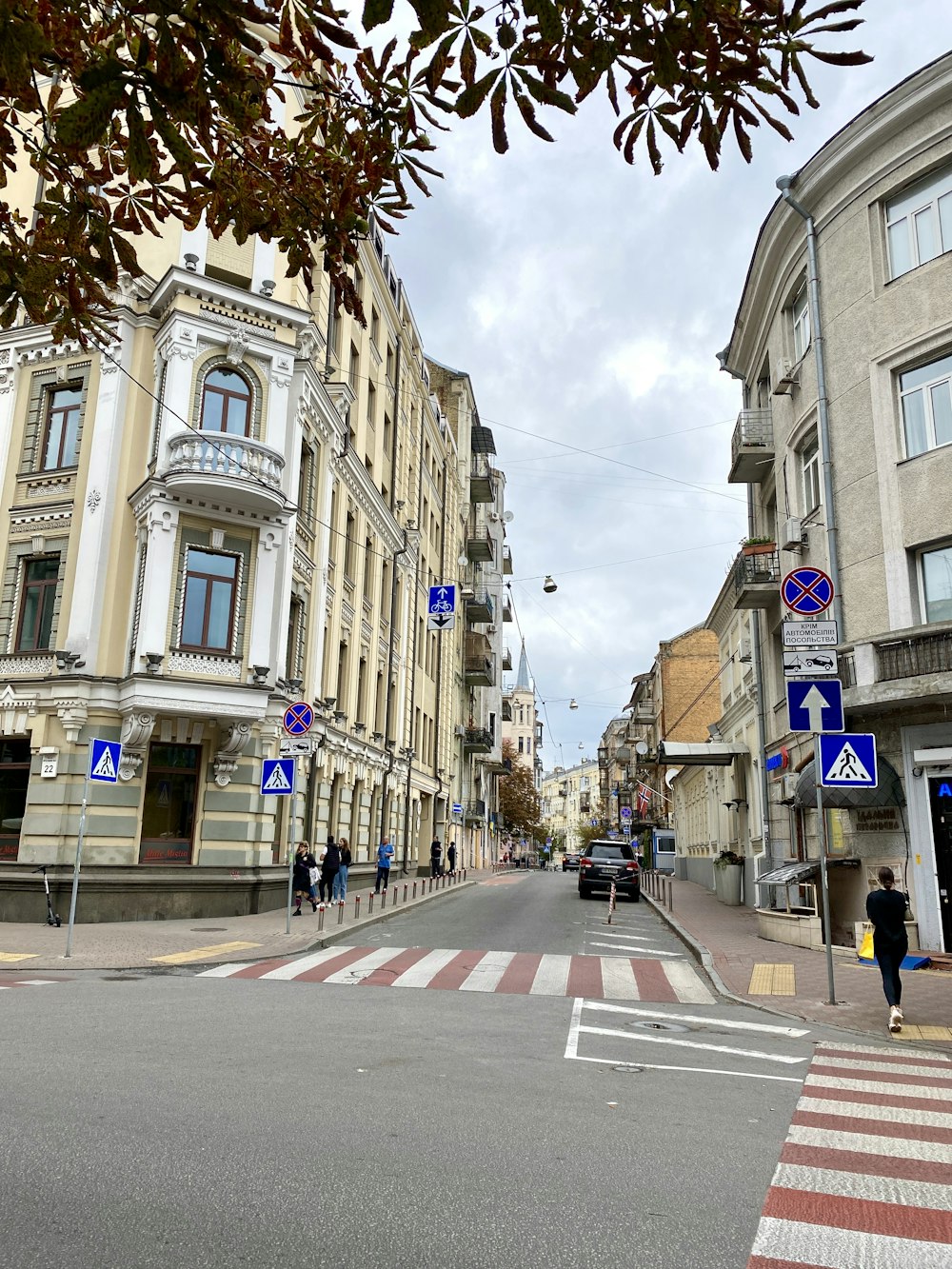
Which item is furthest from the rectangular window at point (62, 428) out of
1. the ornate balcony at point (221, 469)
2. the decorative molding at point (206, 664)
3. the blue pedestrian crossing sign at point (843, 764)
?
the blue pedestrian crossing sign at point (843, 764)

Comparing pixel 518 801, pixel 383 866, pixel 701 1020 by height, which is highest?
pixel 518 801

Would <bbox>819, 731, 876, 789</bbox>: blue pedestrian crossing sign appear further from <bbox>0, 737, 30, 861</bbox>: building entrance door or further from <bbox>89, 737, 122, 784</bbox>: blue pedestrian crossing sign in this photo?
<bbox>0, 737, 30, 861</bbox>: building entrance door

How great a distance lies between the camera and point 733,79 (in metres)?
3.79

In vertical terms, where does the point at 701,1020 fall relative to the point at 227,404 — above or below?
below

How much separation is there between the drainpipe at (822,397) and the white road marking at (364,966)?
9.47 m

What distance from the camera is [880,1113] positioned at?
21.6 feet

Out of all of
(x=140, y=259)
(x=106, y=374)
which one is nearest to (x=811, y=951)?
(x=106, y=374)

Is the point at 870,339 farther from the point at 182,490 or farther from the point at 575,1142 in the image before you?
the point at 575,1142

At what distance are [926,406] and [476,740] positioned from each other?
141 feet

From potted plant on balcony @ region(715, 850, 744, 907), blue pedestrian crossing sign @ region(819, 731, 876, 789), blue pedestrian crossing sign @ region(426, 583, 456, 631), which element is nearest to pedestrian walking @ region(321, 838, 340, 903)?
potted plant on balcony @ region(715, 850, 744, 907)

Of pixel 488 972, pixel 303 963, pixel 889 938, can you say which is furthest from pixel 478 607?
pixel 889 938

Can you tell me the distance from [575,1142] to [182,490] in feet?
57.0

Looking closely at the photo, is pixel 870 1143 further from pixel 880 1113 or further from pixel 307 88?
pixel 307 88

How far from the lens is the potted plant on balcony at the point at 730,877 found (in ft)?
94.6
